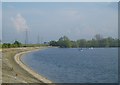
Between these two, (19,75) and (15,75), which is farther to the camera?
(19,75)

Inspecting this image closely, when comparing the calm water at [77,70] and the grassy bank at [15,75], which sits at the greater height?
the grassy bank at [15,75]

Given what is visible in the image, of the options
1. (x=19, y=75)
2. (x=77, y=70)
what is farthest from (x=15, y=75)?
(x=77, y=70)

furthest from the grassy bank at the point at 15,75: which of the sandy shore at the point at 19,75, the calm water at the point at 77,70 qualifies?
the calm water at the point at 77,70

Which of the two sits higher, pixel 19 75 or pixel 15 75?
pixel 15 75

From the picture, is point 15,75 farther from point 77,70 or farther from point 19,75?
point 77,70

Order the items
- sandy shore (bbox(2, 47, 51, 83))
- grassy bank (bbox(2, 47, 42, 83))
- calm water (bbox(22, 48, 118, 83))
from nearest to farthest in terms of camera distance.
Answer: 1. grassy bank (bbox(2, 47, 42, 83))
2. sandy shore (bbox(2, 47, 51, 83))
3. calm water (bbox(22, 48, 118, 83))

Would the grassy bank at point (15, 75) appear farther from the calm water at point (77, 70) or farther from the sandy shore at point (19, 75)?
the calm water at point (77, 70)

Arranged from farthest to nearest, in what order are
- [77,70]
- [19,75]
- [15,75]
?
[77,70], [19,75], [15,75]

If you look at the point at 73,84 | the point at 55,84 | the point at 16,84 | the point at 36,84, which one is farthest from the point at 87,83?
the point at 16,84

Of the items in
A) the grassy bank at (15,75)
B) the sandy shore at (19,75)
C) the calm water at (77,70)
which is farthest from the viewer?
the calm water at (77,70)

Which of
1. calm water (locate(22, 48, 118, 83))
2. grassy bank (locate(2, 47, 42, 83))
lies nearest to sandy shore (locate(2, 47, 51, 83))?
grassy bank (locate(2, 47, 42, 83))

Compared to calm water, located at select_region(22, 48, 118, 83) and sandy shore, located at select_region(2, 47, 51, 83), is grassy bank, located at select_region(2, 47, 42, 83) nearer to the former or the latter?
sandy shore, located at select_region(2, 47, 51, 83)

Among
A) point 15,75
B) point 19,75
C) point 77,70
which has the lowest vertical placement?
point 77,70

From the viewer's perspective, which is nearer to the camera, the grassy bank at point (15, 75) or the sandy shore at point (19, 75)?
the grassy bank at point (15, 75)
